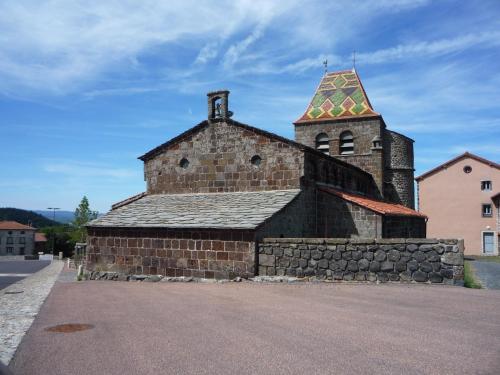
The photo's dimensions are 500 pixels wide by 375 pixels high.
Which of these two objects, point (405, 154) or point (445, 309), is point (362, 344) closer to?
point (445, 309)

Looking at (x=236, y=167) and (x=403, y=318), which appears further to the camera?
(x=236, y=167)

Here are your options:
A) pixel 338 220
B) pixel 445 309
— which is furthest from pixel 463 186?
pixel 445 309

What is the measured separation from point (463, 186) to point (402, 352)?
3753 centimetres

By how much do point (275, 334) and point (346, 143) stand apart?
963 inches

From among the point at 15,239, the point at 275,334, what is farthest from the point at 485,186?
the point at 15,239

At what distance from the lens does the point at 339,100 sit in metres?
32.1

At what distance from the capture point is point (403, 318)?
314 inches

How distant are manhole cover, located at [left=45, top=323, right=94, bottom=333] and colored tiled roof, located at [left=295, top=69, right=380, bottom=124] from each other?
81.9 feet

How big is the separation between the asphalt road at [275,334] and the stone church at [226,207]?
14.2 feet

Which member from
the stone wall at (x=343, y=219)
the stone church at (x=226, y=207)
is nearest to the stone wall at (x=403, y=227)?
the stone church at (x=226, y=207)

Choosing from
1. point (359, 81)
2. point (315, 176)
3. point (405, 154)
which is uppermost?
point (359, 81)

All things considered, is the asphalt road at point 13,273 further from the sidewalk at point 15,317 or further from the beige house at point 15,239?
the beige house at point 15,239

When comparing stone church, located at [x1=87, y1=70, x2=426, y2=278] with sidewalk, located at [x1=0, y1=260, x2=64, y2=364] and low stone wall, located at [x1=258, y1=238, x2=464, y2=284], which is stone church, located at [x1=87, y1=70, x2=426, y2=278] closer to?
low stone wall, located at [x1=258, y1=238, x2=464, y2=284]

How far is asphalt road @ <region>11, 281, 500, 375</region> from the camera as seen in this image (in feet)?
17.9
